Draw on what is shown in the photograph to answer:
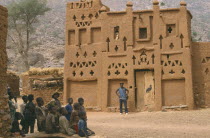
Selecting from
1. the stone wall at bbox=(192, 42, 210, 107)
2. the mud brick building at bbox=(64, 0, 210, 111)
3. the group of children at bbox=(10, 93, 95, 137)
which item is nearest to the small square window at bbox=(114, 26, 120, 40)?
the mud brick building at bbox=(64, 0, 210, 111)

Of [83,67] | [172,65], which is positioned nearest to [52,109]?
[83,67]

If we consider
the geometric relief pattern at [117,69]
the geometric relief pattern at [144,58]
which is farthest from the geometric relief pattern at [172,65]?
the geometric relief pattern at [117,69]

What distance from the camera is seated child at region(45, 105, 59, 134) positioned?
36.5 ft

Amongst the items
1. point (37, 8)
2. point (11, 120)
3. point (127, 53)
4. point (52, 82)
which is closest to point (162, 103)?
point (127, 53)

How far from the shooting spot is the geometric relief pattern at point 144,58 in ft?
64.1

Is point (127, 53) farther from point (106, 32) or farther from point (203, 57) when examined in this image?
point (203, 57)

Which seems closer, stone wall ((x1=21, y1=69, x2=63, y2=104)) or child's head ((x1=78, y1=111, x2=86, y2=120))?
child's head ((x1=78, y1=111, x2=86, y2=120))

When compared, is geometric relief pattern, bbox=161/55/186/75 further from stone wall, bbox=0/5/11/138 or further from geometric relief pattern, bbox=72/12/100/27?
stone wall, bbox=0/5/11/138

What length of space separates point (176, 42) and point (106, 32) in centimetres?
424

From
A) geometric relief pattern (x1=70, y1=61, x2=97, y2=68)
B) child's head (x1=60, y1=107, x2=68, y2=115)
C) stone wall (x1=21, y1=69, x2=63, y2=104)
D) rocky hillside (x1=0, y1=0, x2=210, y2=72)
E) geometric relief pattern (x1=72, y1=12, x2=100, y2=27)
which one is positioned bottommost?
child's head (x1=60, y1=107, x2=68, y2=115)

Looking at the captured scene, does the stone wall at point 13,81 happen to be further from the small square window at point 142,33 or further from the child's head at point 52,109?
the child's head at point 52,109

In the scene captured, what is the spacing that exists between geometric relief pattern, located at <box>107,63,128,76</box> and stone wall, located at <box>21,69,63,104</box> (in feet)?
14.9

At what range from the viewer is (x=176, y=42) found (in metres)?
19.4

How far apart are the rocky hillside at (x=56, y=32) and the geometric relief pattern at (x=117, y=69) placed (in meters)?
21.8
